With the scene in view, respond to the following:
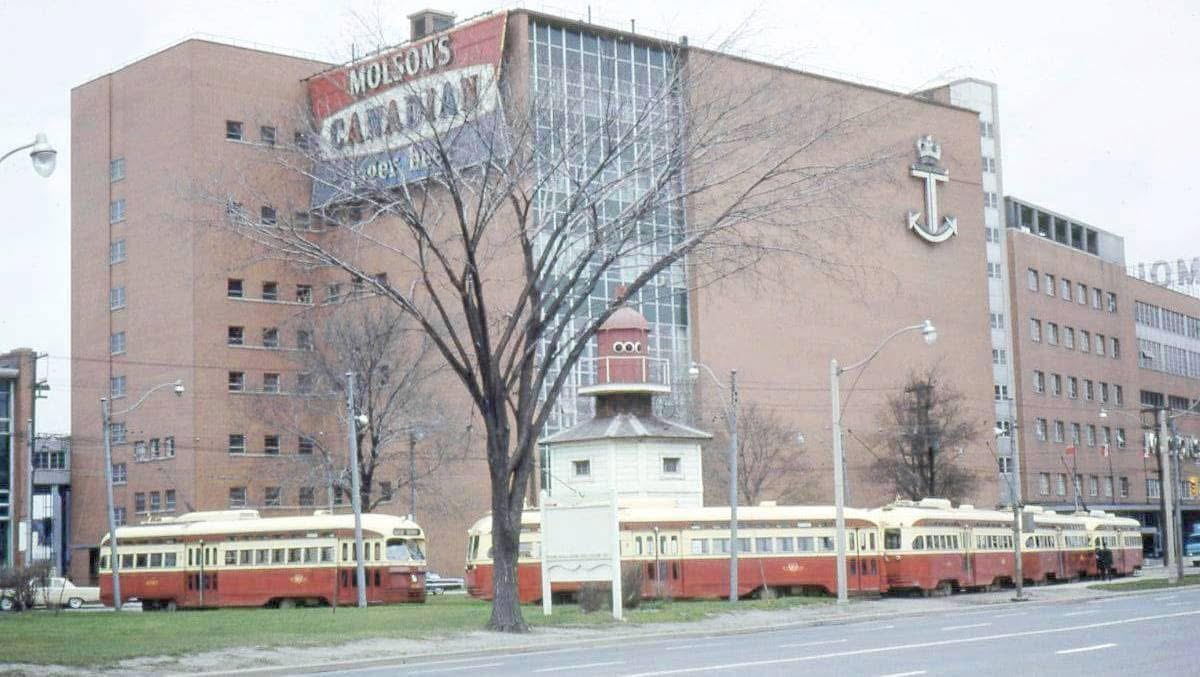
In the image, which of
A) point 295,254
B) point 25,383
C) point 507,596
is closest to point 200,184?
point 295,254

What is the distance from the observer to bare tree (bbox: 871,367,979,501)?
279 ft

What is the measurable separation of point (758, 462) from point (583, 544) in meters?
46.7

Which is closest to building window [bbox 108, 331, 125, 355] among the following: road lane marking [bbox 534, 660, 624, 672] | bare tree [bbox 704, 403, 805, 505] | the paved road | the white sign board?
bare tree [bbox 704, 403, 805, 505]

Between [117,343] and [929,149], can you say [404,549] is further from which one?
[929,149]

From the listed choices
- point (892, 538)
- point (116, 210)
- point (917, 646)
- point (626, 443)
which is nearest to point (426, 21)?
point (116, 210)

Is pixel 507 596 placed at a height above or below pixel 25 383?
below

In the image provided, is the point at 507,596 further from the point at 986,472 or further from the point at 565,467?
the point at 986,472

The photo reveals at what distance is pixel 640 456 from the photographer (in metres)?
58.3

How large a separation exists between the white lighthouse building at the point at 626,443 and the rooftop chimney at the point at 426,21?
117ft

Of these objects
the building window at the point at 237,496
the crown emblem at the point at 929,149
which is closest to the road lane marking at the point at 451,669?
the building window at the point at 237,496

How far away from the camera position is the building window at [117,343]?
302 ft

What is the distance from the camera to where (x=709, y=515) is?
54844 mm

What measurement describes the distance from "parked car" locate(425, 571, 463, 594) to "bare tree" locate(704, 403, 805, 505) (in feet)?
45.1

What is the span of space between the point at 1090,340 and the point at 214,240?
68.9 metres
